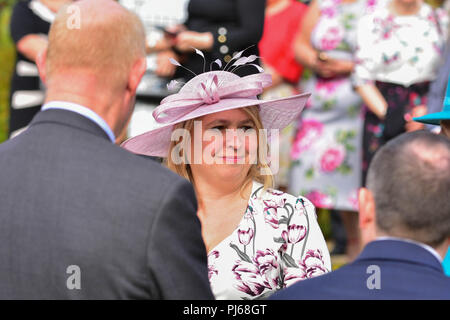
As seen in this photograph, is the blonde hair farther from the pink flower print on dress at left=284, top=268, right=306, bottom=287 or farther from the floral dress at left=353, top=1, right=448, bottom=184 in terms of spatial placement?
the floral dress at left=353, top=1, right=448, bottom=184

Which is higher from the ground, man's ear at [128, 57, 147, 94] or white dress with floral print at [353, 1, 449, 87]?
white dress with floral print at [353, 1, 449, 87]

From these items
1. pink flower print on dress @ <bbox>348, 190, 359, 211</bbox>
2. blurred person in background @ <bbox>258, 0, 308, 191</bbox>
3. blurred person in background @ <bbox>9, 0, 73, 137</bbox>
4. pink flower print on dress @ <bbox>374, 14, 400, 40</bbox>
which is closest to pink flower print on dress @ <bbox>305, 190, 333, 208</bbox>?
pink flower print on dress @ <bbox>348, 190, 359, 211</bbox>

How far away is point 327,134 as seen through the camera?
629cm

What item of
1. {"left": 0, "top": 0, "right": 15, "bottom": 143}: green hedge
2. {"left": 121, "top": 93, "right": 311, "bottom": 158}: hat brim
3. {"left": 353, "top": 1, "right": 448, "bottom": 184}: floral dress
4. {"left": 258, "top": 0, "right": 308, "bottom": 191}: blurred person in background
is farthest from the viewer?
{"left": 0, "top": 0, "right": 15, "bottom": 143}: green hedge

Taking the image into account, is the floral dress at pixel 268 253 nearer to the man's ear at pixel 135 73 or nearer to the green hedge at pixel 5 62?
the man's ear at pixel 135 73

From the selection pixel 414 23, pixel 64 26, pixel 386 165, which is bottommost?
pixel 386 165

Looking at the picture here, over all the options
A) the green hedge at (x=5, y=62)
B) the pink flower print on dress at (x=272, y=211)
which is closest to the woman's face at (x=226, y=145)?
the pink flower print on dress at (x=272, y=211)

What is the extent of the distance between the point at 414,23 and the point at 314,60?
30.6 inches

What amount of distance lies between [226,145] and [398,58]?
105 inches

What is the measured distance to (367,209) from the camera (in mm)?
2314

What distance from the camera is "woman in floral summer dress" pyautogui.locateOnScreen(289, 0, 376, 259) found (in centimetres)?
620
